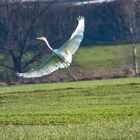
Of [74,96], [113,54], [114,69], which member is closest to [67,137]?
[74,96]

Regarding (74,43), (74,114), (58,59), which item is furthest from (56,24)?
(58,59)

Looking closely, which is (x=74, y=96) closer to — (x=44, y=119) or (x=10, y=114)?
(x=10, y=114)

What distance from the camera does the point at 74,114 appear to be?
2483cm

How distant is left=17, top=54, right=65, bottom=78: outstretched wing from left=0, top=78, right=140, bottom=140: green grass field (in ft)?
3.94

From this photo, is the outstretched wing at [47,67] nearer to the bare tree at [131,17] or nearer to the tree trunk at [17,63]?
the tree trunk at [17,63]

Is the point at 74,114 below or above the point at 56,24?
above

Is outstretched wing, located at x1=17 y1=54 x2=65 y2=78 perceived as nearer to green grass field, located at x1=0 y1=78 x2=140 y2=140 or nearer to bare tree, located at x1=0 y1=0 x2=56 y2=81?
green grass field, located at x1=0 y1=78 x2=140 y2=140

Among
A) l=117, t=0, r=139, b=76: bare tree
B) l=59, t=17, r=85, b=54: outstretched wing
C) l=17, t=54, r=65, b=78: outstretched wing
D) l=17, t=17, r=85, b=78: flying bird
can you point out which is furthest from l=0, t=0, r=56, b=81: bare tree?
l=17, t=54, r=65, b=78: outstretched wing

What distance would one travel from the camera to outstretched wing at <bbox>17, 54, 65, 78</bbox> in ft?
60.8

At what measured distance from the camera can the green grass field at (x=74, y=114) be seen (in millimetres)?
16797

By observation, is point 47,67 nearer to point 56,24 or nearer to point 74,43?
point 74,43

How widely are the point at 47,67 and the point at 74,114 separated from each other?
5.98 m

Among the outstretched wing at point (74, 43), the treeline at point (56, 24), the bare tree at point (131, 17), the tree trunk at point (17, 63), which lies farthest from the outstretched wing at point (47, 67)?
the bare tree at point (131, 17)

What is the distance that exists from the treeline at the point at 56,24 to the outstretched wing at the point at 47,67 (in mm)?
47090
